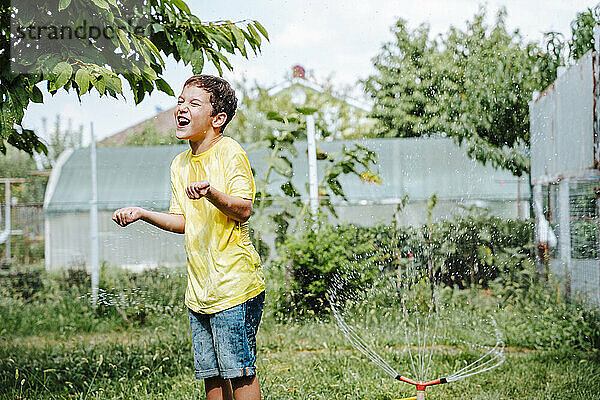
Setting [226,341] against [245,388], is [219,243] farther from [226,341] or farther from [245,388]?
[245,388]

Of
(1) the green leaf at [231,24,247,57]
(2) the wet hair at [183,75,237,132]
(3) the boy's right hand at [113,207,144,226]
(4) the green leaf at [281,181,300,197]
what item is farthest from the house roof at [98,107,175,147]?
(3) the boy's right hand at [113,207,144,226]

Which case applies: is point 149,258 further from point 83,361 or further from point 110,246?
→ point 83,361

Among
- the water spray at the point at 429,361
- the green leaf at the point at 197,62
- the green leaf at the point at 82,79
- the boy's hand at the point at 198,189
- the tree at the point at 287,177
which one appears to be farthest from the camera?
the tree at the point at 287,177

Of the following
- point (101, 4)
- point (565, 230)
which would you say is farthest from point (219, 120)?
point (565, 230)

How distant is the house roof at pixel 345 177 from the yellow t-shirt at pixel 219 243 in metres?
2.51

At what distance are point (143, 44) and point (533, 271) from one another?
2798 mm

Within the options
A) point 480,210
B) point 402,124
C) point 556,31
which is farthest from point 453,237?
point 556,31

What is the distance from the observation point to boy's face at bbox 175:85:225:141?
1827mm

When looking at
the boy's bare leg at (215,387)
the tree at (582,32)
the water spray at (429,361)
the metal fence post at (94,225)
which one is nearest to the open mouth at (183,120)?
the boy's bare leg at (215,387)

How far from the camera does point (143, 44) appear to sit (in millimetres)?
2484

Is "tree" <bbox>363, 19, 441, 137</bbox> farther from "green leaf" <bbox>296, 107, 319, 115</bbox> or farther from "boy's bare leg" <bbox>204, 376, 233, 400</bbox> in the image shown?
"boy's bare leg" <bbox>204, 376, 233, 400</bbox>

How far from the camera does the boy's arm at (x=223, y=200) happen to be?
157 cm

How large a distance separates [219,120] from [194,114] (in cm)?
8

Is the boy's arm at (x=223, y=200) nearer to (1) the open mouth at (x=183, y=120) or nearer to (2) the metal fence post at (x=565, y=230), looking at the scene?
(1) the open mouth at (x=183, y=120)
